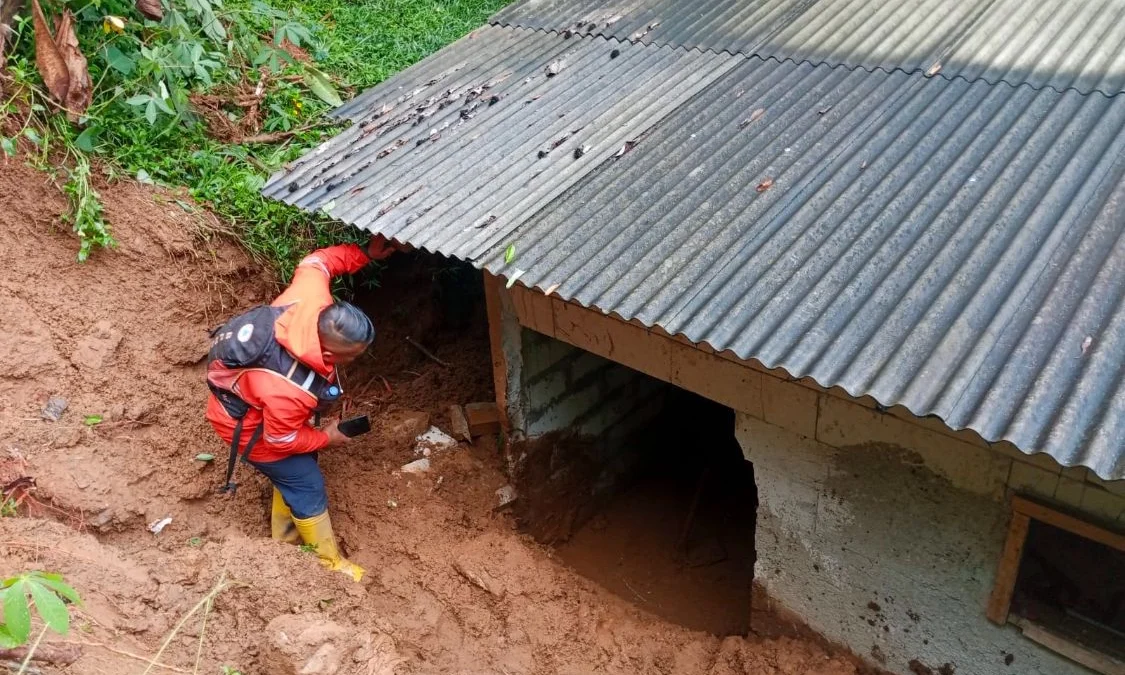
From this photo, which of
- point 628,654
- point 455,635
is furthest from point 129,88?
point 628,654

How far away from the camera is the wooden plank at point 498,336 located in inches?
204

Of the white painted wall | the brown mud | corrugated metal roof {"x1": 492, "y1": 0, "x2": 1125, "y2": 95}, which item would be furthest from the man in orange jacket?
corrugated metal roof {"x1": 492, "y1": 0, "x2": 1125, "y2": 95}

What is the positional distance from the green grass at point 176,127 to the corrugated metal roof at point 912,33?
2384mm

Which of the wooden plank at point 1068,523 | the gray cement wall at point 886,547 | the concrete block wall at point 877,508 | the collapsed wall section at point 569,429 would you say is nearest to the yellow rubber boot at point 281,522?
the collapsed wall section at point 569,429

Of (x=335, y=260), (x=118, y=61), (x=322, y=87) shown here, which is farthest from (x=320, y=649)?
(x=322, y=87)

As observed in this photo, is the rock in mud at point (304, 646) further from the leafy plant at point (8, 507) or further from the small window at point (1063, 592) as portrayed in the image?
the small window at point (1063, 592)

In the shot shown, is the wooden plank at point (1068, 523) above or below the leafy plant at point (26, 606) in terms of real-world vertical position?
below

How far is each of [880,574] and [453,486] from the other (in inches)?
114

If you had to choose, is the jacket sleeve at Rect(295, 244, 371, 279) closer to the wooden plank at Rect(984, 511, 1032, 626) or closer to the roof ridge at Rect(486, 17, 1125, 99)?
the roof ridge at Rect(486, 17, 1125, 99)

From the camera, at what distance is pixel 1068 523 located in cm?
319

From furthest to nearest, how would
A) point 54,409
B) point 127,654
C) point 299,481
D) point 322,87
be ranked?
point 322,87, point 299,481, point 54,409, point 127,654

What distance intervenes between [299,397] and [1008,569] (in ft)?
11.3

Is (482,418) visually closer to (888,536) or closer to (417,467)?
(417,467)

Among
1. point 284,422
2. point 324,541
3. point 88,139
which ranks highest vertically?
point 88,139
